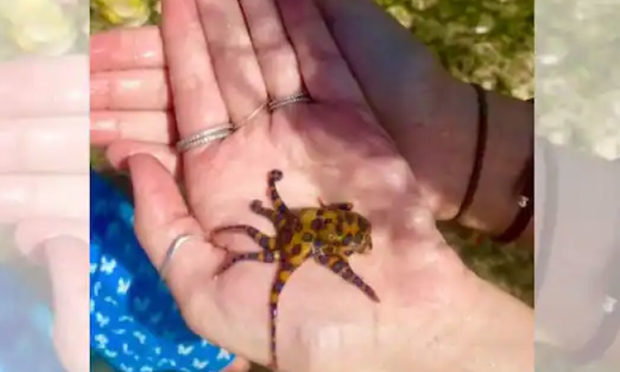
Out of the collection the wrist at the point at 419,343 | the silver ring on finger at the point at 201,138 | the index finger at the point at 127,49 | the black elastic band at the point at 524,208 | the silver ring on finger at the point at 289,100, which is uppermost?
the index finger at the point at 127,49

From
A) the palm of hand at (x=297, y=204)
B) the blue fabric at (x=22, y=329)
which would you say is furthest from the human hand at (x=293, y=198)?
the blue fabric at (x=22, y=329)

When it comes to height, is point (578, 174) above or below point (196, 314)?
above

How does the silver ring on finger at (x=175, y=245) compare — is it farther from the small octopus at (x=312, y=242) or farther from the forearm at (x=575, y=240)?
the forearm at (x=575, y=240)

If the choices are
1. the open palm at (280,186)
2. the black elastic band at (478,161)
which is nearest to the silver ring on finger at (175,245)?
the open palm at (280,186)

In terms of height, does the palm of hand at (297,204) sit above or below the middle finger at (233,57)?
below

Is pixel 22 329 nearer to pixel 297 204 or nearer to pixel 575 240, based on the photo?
pixel 297 204

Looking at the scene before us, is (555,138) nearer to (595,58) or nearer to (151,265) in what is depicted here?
(595,58)

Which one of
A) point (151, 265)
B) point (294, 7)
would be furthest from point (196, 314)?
point (294, 7)

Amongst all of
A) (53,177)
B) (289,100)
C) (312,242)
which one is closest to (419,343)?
(312,242)
